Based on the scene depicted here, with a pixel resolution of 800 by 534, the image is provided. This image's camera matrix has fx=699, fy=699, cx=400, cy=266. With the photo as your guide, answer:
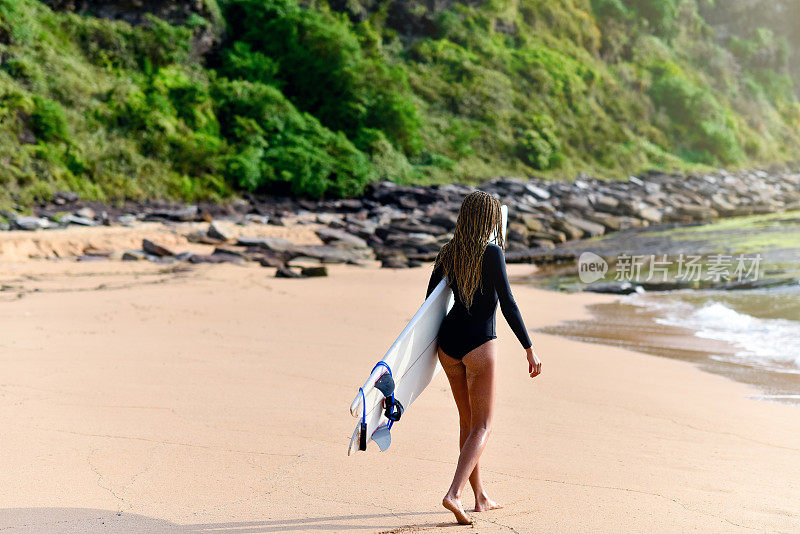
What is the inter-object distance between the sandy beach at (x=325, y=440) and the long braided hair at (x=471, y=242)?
1091 mm

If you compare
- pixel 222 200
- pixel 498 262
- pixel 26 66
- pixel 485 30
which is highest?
pixel 485 30

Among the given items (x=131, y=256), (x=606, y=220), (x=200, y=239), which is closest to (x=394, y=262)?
(x=200, y=239)

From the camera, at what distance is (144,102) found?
23328 mm

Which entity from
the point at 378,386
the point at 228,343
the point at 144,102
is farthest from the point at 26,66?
the point at 378,386

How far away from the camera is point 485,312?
327 cm

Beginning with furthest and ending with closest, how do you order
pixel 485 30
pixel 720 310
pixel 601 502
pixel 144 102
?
pixel 485 30 < pixel 144 102 < pixel 720 310 < pixel 601 502

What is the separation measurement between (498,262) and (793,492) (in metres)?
1.94

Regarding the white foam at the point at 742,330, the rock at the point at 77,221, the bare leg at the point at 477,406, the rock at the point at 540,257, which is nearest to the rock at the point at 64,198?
the rock at the point at 77,221

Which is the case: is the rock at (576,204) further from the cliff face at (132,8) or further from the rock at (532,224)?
the cliff face at (132,8)

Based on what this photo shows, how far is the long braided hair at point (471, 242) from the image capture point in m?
3.25

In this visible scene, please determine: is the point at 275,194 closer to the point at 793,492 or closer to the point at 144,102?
the point at 144,102

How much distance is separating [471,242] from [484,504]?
124 cm

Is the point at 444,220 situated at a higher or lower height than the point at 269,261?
higher

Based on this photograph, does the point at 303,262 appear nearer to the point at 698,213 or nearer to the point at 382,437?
the point at 382,437
